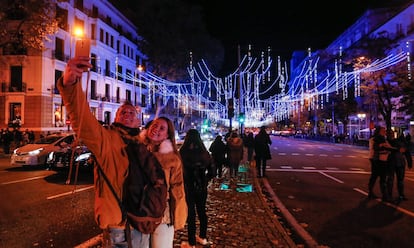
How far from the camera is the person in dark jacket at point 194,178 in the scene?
5.07 meters

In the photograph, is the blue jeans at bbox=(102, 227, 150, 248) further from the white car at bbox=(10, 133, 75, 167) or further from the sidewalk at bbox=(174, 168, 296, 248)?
the white car at bbox=(10, 133, 75, 167)

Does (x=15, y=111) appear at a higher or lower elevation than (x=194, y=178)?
A: higher

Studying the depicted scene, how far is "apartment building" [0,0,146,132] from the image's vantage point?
33969 mm

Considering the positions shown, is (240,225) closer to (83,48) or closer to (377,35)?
(83,48)

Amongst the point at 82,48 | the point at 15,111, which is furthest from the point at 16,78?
the point at 82,48

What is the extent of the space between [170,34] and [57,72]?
14166 mm

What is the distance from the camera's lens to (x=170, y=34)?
42344 millimetres

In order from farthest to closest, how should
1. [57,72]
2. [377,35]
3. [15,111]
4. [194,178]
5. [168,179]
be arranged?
[377,35], [57,72], [15,111], [194,178], [168,179]

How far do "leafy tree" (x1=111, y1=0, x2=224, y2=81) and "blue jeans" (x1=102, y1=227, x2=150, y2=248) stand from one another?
40.6 metres

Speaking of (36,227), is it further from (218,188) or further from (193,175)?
(218,188)

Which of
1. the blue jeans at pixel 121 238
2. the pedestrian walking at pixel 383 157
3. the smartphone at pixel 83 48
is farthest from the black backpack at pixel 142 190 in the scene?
the pedestrian walking at pixel 383 157

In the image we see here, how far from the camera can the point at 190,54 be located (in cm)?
4375

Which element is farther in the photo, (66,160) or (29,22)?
(29,22)

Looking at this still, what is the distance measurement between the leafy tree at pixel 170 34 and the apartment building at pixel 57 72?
5.38 m
